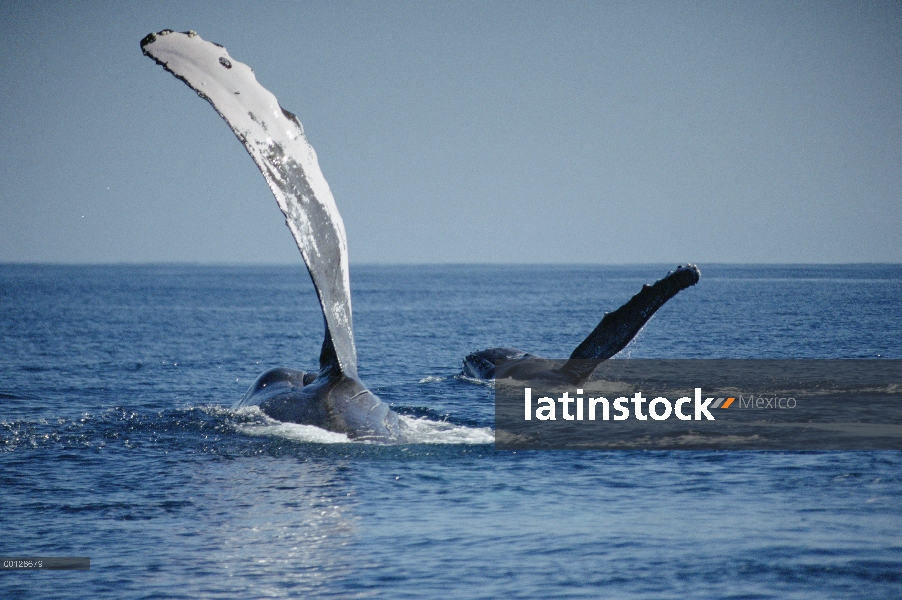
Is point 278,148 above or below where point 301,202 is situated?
above

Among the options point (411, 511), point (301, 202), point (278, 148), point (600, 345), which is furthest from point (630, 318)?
point (278, 148)

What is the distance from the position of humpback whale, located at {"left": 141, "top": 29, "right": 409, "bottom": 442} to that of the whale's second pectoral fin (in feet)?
14.6

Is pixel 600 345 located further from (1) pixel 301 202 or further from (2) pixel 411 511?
(1) pixel 301 202

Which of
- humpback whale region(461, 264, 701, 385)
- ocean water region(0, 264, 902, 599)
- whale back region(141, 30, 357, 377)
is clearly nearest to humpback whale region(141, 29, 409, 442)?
whale back region(141, 30, 357, 377)

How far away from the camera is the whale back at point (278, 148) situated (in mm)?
8930

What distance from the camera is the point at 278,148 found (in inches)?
385

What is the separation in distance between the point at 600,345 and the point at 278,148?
7.74m

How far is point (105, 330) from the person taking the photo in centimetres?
4212

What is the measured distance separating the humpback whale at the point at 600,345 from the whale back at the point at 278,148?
487 centimetres

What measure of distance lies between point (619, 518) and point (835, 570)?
2261 mm

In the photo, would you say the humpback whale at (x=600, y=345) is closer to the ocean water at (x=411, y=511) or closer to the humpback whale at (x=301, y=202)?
the ocean water at (x=411, y=511)

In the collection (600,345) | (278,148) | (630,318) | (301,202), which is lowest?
(600,345)

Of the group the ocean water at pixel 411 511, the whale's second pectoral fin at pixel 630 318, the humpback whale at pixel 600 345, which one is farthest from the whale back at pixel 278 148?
the whale's second pectoral fin at pixel 630 318

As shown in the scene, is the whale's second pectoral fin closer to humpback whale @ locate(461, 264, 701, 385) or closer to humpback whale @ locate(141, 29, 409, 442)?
humpback whale @ locate(461, 264, 701, 385)
